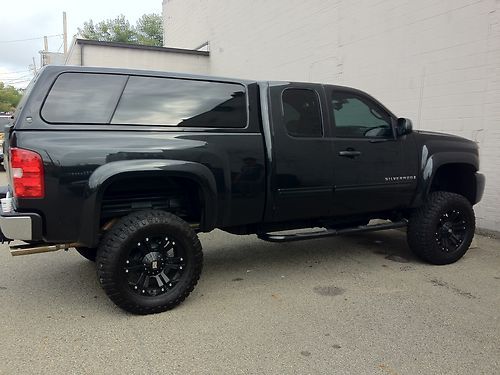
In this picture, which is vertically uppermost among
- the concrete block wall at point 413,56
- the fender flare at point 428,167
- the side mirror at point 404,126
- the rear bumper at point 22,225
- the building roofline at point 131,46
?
the building roofline at point 131,46

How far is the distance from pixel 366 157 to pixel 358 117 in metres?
0.45

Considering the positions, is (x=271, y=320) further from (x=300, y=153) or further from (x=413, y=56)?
(x=413, y=56)

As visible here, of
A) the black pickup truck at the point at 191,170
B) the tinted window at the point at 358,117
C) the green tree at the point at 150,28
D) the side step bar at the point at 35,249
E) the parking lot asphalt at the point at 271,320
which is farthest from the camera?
the green tree at the point at 150,28

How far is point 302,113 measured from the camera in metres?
4.67

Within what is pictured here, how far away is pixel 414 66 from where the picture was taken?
24.9ft

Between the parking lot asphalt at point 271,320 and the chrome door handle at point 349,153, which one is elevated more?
the chrome door handle at point 349,153

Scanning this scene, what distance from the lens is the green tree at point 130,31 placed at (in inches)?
1823

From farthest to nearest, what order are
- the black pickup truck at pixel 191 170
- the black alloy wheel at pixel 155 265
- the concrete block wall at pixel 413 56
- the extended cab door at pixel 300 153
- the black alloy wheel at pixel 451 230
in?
the concrete block wall at pixel 413 56
the black alloy wheel at pixel 451 230
the extended cab door at pixel 300 153
the black alloy wheel at pixel 155 265
the black pickup truck at pixel 191 170

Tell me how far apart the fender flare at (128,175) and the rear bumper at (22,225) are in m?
0.32

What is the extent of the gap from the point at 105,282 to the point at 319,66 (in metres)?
7.79

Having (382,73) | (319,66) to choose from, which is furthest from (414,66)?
(319,66)

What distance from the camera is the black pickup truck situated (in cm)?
351

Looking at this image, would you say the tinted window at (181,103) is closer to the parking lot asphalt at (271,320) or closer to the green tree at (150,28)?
the parking lot asphalt at (271,320)

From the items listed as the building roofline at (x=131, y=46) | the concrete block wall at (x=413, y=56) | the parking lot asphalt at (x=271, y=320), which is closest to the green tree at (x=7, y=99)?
the building roofline at (x=131, y=46)
